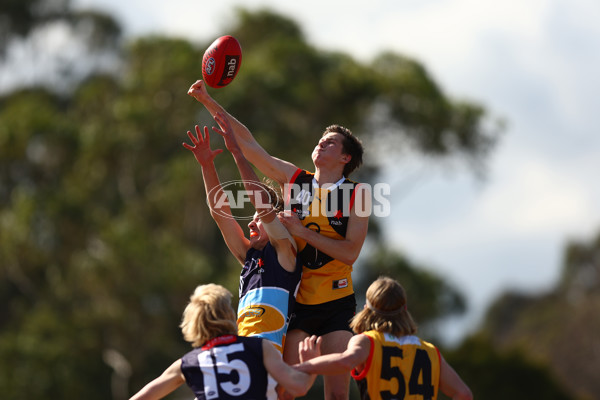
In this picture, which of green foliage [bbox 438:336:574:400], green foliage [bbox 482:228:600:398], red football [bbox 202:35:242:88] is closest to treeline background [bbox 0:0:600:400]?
green foliage [bbox 438:336:574:400]

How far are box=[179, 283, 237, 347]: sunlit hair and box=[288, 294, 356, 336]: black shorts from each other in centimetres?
122

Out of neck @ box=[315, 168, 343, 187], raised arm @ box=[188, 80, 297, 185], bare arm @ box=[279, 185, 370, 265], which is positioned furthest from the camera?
raised arm @ box=[188, 80, 297, 185]

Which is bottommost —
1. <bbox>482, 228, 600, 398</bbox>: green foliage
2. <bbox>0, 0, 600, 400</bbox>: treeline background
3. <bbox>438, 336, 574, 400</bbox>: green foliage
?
<bbox>482, 228, 600, 398</bbox>: green foliage

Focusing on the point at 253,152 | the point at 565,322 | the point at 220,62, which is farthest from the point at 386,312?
the point at 565,322

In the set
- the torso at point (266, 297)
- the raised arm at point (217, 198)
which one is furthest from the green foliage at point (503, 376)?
the torso at point (266, 297)

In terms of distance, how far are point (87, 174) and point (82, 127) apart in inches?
67.9

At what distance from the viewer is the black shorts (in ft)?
20.8

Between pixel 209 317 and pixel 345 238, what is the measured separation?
1492 mm

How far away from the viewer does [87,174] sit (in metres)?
30.2

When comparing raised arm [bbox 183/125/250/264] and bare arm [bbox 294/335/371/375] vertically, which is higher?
raised arm [bbox 183/125/250/264]

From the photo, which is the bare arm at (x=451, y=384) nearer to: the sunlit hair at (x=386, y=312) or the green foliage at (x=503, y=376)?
the sunlit hair at (x=386, y=312)

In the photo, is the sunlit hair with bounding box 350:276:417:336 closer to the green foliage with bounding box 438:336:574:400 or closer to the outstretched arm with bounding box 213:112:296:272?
the outstretched arm with bounding box 213:112:296:272

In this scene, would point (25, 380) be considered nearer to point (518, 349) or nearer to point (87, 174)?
Result: point (87, 174)

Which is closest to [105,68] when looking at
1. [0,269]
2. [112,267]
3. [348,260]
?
[0,269]
